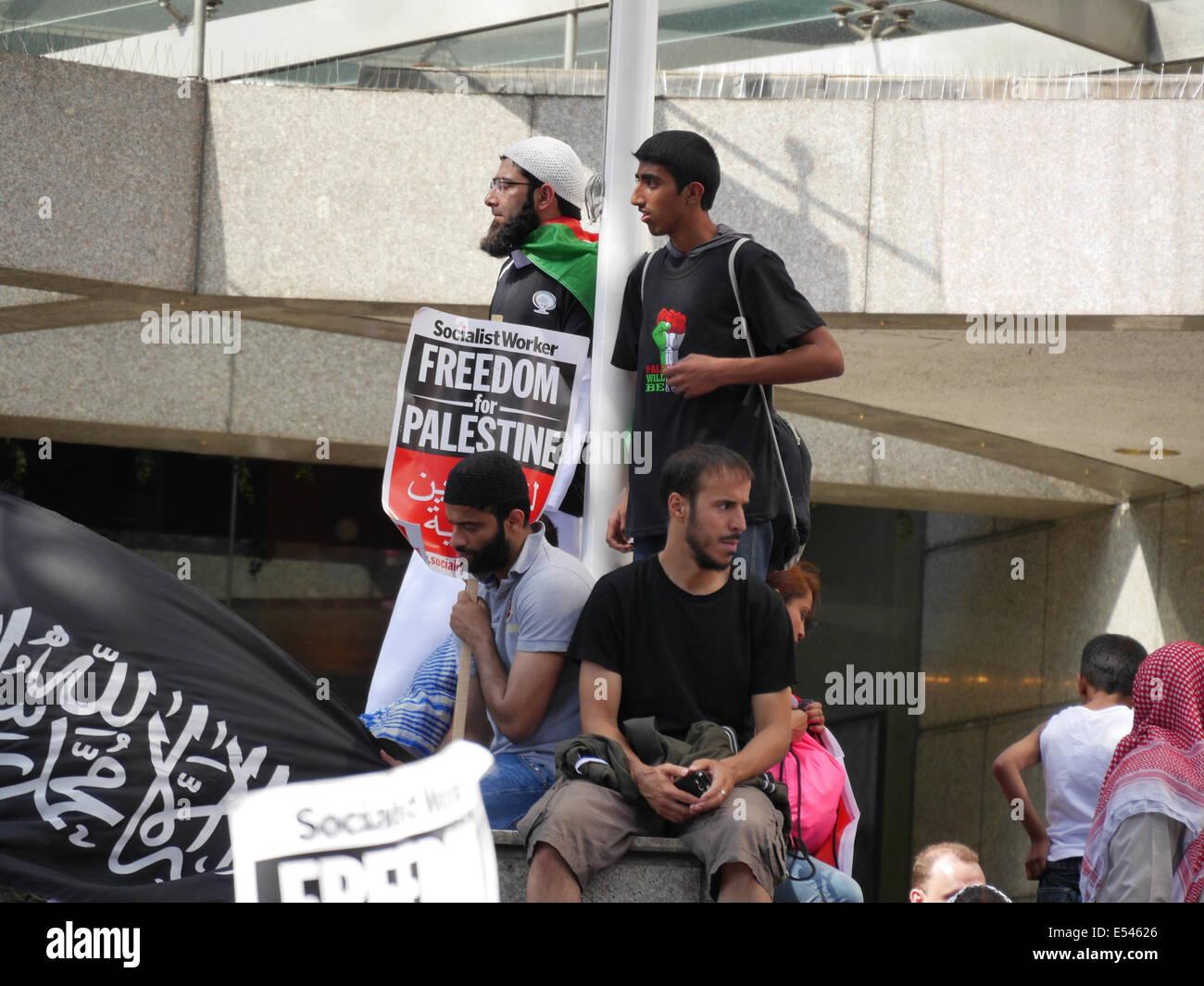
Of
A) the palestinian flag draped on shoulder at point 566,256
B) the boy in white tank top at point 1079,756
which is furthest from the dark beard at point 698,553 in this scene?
the boy in white tank top at point 1079,756

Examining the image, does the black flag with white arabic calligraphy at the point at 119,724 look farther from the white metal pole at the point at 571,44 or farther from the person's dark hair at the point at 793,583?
the white metal pole at the point at 571,44

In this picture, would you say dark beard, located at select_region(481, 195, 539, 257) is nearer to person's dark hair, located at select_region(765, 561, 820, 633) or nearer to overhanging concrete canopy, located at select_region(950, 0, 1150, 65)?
person's dark hair, located at select_region(765, 561, 820, 633)

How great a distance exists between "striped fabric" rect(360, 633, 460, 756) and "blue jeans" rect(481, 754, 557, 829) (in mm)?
324

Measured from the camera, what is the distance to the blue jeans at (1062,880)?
6.41 m

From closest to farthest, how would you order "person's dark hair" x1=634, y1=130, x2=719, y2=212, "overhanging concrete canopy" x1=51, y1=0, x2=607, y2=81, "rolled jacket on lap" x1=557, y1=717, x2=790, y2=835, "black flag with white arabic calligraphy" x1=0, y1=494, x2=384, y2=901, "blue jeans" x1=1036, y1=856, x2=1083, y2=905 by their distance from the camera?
"black flag with white arabic calligraphy" x1=0, y1=494, x2=384, y2=901 < "rolled jacket on lap" x1=557, y1=717, x2=790, y2=835 < "person's dark hair" x1=634, y1=130, x2=719, y2=212 < "blue jeans" x1=1036, y1=856, x2=1083, y2=905 < "overhanging concrete canopy" x1=51, y1=0, x2=607, y2=81

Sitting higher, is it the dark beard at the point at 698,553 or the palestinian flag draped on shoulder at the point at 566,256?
the palestinian flag draped on shoulder at the point at 566,256

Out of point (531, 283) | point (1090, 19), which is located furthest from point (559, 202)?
point (1090, 19)

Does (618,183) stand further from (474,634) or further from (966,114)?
(966,114)

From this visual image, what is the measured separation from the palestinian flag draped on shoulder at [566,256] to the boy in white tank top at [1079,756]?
2.56 m

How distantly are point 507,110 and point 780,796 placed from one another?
5.07 meters

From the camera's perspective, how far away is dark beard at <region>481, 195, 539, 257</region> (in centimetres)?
553

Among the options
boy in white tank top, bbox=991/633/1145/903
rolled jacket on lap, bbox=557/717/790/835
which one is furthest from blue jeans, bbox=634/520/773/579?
boy in white tank top, bbox=991/633/1145/903

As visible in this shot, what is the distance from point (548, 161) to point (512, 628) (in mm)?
1690
